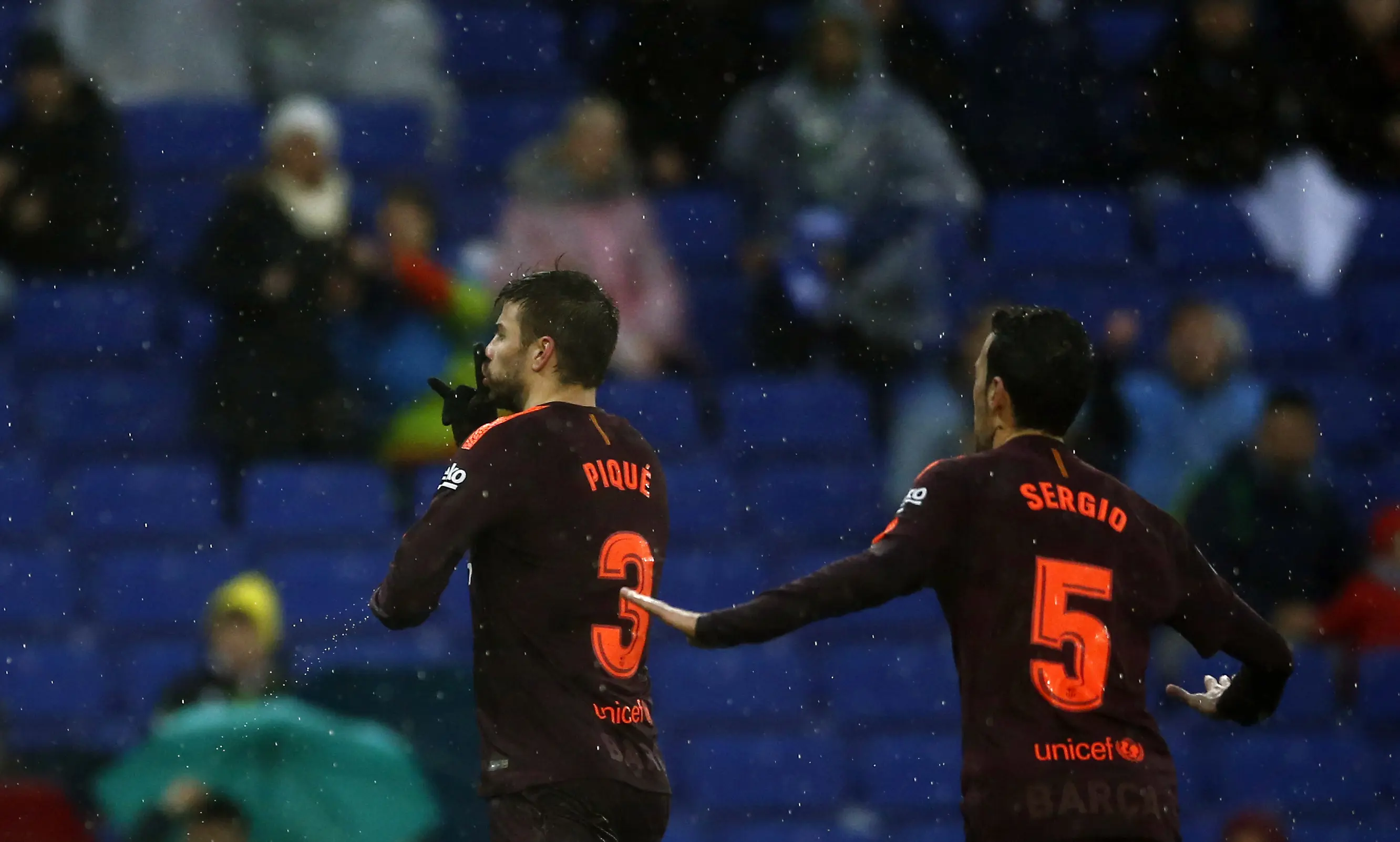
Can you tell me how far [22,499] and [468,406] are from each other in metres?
4.73

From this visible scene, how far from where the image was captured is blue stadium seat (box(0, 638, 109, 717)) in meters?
8.14

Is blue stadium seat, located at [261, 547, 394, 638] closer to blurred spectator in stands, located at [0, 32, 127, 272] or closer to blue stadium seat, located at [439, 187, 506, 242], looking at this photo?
blurred spectator in stands, located at [0, 32, 127, 272]

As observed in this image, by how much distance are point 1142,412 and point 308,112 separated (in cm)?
381

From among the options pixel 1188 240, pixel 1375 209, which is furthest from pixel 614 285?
pixel 1375 209

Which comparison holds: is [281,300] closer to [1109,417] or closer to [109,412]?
[109,412]

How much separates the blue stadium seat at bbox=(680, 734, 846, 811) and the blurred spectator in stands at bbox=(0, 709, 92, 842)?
2466 millimetres

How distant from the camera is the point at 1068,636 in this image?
13.5ft

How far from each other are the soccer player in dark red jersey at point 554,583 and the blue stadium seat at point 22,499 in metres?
4.75

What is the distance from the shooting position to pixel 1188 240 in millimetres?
10508

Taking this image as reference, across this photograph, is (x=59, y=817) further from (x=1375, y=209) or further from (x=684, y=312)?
(x=1375, y=209)

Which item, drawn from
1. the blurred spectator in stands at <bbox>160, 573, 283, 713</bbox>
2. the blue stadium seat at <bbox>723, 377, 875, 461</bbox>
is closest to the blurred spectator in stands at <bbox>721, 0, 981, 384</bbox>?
the blue stadium seat at <bbox>723, 377, 875, 461</bbox>

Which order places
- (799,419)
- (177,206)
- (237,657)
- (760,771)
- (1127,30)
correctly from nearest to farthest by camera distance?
(237,657) → (760,771) → (799,419) → (177,206) → (1127,30)

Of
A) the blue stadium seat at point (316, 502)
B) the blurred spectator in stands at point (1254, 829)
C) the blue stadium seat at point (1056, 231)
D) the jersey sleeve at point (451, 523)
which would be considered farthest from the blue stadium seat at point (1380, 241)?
the jersey sleeve at point (451, 523)

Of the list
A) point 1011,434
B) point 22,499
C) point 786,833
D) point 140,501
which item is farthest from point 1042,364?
point 22,499
